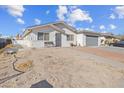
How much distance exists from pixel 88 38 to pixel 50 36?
781 cm

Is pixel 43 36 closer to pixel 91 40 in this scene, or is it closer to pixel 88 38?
pixel 88 38

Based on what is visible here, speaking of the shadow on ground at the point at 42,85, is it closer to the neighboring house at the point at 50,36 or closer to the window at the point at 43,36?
the neighboring house at the point at 50,36

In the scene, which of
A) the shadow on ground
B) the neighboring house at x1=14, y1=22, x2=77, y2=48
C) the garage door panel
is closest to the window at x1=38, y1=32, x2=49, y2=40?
the neighboring house at x1=14, y1=22, x2=77, y2=48

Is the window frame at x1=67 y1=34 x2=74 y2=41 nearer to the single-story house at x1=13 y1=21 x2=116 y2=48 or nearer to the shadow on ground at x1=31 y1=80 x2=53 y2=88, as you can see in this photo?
the single-story house at x1=13 y1=21 x2=116 y2=48

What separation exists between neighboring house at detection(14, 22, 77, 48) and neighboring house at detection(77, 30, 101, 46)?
1.39m

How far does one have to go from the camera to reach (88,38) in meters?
27.0

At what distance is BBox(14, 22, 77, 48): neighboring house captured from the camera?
20.9 metres

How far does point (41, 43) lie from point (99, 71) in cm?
1405

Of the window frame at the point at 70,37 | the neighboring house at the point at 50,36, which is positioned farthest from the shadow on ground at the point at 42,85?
the window frame at the point at 70,37

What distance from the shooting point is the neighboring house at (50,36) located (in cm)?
2088

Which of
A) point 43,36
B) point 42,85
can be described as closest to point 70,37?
point 43,36

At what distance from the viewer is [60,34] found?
23.0 m

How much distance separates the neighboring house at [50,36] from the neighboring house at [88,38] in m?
1.39
